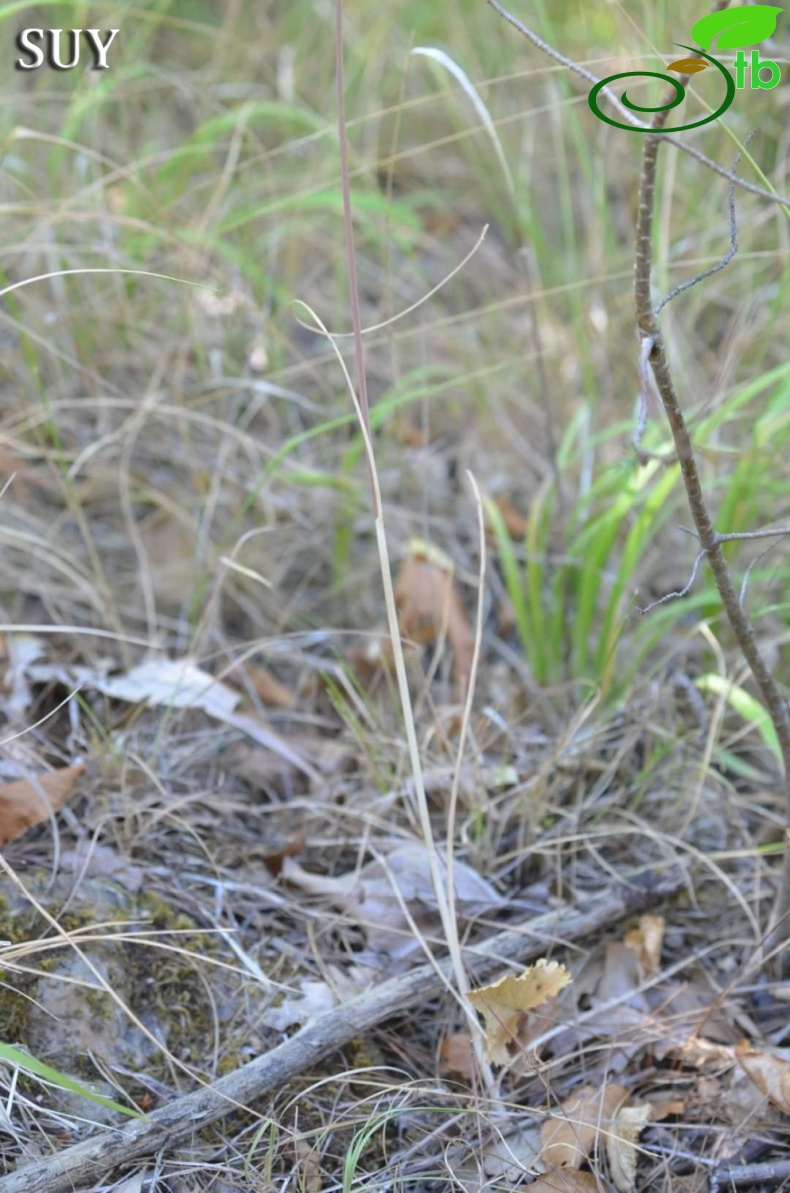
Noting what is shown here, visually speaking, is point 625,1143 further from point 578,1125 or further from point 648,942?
point 648,942

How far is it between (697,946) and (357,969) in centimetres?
44

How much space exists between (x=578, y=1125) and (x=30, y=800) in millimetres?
710

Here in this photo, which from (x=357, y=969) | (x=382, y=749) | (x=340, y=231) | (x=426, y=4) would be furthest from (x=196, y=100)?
(x=357, y=969)

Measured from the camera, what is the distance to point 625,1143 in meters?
1.06

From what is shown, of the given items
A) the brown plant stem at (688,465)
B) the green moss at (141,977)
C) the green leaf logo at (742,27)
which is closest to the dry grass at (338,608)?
the green moss at (141,977)

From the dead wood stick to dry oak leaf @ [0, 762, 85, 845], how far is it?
0.37 m

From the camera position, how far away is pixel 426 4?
8.48 feet

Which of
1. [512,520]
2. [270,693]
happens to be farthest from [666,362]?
[512,520]

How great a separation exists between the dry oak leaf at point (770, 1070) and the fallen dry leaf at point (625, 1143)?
12 centimetres

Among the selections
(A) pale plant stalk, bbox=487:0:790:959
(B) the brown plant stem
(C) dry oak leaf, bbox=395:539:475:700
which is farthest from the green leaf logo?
(C) dry oak leaf, bbox=395:539:475:700

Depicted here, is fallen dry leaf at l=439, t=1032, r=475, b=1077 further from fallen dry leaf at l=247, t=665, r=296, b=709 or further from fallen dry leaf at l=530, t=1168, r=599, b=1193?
fallen dry leaf at l=247, t=665, r=296, b=709

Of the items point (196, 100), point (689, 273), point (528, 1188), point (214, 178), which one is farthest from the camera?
point (196, 100)

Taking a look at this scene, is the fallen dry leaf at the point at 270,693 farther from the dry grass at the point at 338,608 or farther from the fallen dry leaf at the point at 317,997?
the fallen dry leaf at the point at 317,997

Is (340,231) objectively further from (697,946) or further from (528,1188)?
(528,1188)
